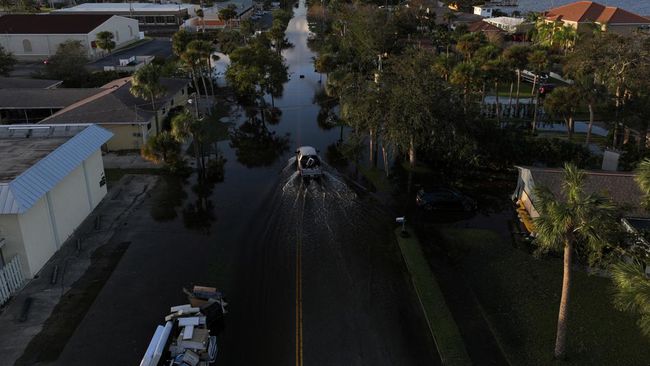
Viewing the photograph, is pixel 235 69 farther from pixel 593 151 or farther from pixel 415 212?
pixel 593 151

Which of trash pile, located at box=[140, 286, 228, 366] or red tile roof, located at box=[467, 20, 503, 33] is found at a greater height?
red tile roof, located at box=[467, 20, 503, 33]

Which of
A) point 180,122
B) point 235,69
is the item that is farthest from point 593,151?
point 235,69

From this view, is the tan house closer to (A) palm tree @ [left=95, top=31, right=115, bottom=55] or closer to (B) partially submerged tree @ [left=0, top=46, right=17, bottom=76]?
(A) palm tree @ [left=95, top=31, right=115, bottom=55]

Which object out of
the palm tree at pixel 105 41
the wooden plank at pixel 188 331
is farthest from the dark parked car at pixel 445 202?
the palm tree at pixel 105 41

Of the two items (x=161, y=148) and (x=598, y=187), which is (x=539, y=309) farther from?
(x=161, y=148)

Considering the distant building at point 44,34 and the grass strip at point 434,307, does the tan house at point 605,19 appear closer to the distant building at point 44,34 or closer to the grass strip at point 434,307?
the grass strip at point 434,307

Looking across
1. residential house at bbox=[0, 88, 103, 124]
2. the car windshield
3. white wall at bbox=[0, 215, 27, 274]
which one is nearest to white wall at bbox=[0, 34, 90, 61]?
residential house at bbox=[0, 88, 103, 124]

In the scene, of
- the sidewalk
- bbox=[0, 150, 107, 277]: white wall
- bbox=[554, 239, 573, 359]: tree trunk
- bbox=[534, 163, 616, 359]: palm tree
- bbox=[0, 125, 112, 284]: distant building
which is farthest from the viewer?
bbox=[0, 150, 107, 277]: white wall
